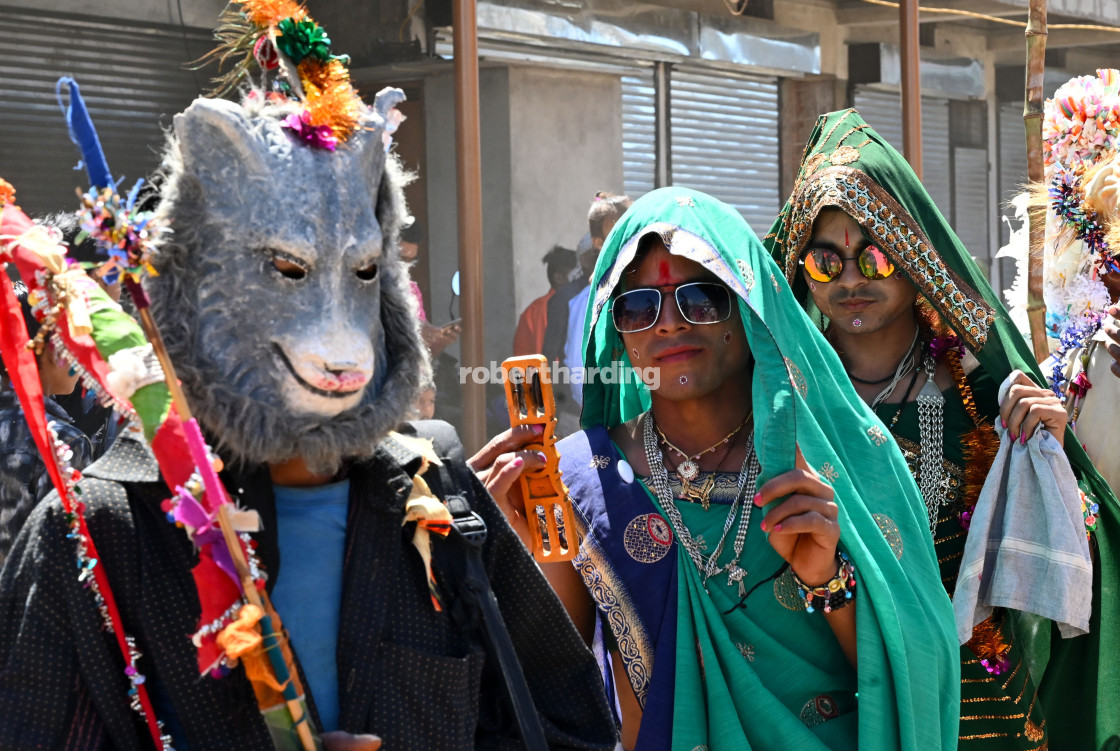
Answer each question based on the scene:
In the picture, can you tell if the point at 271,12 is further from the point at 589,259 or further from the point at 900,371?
the point at 589,259

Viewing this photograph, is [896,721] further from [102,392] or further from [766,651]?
[102,392]

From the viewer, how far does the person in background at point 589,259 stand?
6.58m

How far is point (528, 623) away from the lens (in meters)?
1.97

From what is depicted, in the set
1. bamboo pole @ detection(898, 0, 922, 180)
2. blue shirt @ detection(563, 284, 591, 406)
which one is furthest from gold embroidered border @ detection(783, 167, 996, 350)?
bamboo pole @ detection(898, 0, 922, 180)

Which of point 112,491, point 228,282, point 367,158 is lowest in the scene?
point 112,491

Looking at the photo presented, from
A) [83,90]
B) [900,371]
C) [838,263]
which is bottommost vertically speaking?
[900,371]

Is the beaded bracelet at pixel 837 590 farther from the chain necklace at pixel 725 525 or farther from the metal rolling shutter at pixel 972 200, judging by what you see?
the metal rolling shutter at pixel 972 200

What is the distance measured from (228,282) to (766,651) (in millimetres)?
1361

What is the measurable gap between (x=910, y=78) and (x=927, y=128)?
12.2 ft

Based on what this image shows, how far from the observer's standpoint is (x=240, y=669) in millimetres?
1658

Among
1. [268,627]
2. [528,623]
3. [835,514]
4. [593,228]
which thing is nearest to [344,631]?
[268,627]

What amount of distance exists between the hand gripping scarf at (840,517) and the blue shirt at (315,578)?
3.05 feet

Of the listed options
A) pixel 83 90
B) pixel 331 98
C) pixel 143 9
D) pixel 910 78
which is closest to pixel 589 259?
pixel 910 78

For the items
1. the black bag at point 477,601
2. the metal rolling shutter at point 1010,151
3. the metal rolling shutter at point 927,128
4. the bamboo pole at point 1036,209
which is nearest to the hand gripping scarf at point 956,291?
the bamboo pole at point 1036,209
